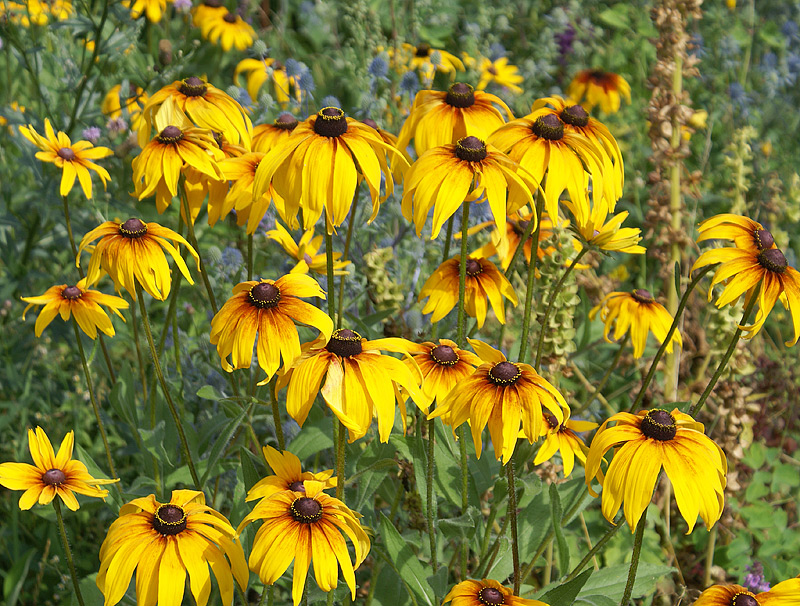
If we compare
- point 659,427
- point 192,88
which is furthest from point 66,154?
point 659,427

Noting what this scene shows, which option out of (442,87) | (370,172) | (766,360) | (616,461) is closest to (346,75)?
(442,87)

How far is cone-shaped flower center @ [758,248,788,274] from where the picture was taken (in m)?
1.52

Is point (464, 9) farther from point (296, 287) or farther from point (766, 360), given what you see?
point (296, 287)

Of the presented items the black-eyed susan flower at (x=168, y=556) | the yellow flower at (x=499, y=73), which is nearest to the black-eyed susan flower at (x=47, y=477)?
the black-eyed susan flower at (x=168, y=556)

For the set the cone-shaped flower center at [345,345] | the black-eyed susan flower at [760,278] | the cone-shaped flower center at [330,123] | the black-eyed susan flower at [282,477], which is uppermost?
the cone-shaped flower center at [330,123]

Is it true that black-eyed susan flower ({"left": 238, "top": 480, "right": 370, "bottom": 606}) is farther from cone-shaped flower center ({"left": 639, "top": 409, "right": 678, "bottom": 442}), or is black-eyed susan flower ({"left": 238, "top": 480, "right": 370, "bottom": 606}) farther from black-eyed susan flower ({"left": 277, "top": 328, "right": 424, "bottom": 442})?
cone-shaped flower center ({"left": 639, "top": 409, "right": 678, "bottom": 442})

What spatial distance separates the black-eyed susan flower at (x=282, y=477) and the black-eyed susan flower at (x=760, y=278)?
0.84 m

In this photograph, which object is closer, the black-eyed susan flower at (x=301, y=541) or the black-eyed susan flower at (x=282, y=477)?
the black-eyed susan flower at (x=301, y=541)

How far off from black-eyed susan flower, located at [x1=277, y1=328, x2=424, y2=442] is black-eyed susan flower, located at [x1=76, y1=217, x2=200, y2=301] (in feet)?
1.17

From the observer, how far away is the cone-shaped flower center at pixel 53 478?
1.64m

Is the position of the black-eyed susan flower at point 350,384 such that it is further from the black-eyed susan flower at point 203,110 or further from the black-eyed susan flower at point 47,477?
the black-eyed susan flower at point 203,110

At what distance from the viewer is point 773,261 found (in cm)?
152

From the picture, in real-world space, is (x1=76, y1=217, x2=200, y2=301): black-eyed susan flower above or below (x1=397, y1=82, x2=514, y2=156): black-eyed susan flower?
below

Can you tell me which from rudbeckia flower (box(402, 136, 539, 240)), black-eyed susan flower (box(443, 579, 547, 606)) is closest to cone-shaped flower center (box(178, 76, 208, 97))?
rudbeckia flower (box(402, 136, 539, 240))
